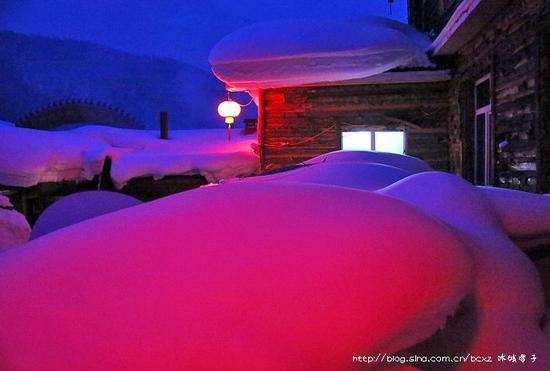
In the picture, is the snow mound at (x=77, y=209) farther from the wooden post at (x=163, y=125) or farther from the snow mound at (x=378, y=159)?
the wooden post at (x=163, y=125)

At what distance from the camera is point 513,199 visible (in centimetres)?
196

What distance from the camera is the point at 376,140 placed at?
33.1 feet

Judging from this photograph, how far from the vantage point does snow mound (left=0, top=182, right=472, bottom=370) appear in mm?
973

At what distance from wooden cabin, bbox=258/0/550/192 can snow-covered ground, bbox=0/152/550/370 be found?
4004 mm

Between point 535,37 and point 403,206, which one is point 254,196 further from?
point 535,37

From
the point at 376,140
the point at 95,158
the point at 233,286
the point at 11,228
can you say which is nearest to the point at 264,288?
the point at 233,286

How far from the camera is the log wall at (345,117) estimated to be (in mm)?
9461

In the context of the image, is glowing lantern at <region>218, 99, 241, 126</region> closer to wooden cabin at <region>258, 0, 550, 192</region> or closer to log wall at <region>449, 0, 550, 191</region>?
wooden cabin at <region>258, 0, 550, 192</region>

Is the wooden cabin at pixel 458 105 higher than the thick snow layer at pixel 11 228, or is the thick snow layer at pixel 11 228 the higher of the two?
the wooden cabin at pixel 458 105

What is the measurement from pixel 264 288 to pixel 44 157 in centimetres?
997

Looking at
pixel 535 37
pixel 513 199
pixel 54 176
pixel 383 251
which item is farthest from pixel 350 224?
pixel 54 176

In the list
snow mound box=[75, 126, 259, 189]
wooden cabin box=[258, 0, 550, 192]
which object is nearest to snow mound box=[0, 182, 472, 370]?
wooden cabin box=[258, 0, 550, 192]

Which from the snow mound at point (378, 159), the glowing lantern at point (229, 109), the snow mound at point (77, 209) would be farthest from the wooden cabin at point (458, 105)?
the snow mound at point (77, 209)

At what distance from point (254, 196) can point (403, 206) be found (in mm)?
451
